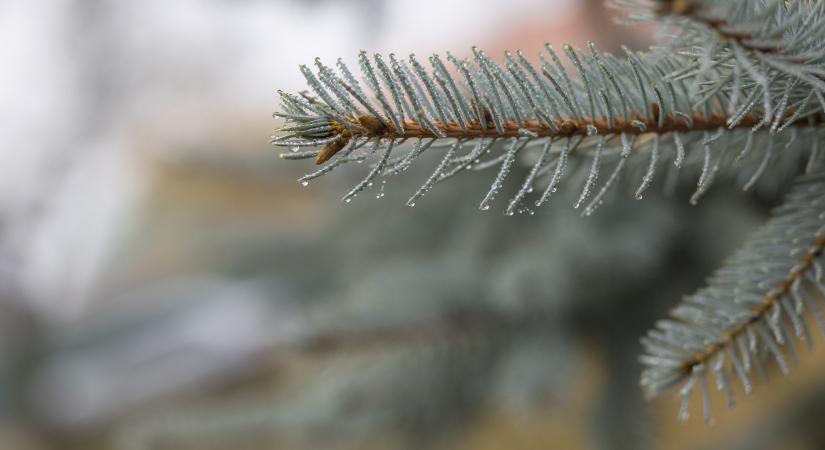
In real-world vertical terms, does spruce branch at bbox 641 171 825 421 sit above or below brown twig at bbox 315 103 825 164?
below

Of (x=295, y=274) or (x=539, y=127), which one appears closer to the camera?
(x=539, y=127)

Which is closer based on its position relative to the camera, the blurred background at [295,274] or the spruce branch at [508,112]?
the spruce branch at [508,112]

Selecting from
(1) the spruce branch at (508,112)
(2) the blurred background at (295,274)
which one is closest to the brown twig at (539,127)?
(1) the spruce branch at (508,112)

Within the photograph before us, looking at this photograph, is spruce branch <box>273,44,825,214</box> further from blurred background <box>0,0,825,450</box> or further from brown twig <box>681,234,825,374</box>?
blurred background <box>0,0,825,450</box>

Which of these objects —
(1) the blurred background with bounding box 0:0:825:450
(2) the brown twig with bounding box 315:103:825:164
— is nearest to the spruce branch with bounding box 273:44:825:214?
(2) the brown twig with bounding box 315:103:825:164

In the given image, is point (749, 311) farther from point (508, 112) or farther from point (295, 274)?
point (295, 274)

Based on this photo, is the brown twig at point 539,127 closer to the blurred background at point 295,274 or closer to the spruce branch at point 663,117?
the spruce branch at point 663,117

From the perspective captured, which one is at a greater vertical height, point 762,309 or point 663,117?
point 663,117

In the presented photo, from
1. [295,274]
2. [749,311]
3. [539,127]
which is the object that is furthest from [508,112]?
[295,274]
